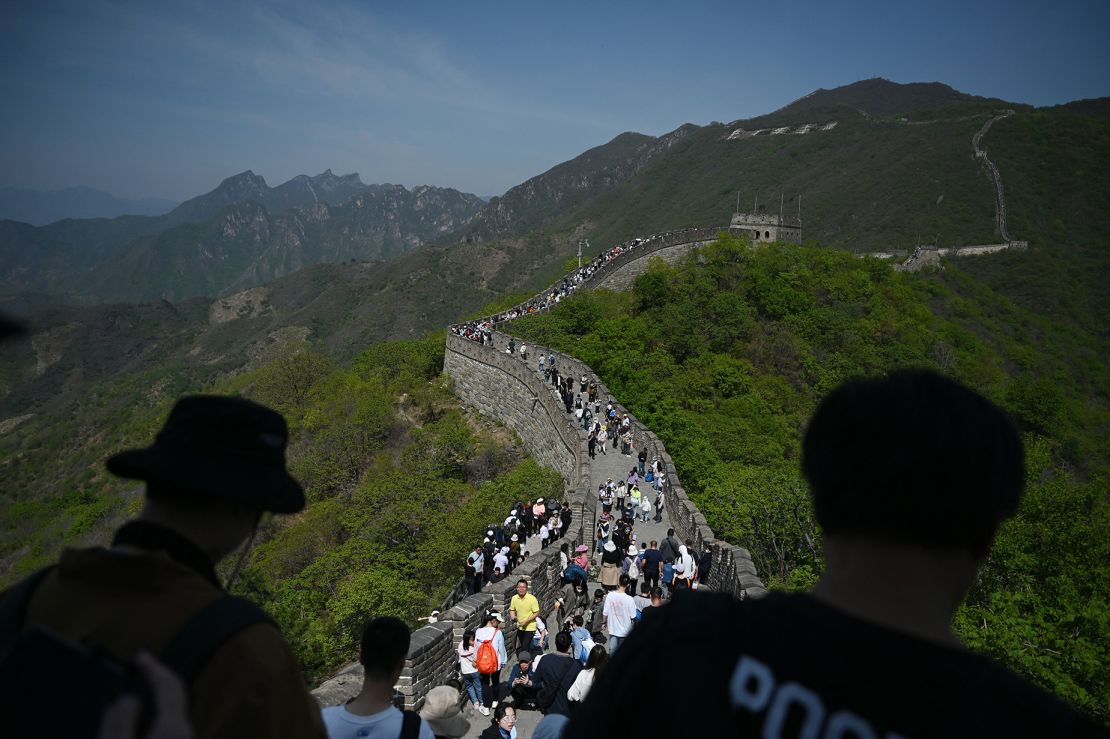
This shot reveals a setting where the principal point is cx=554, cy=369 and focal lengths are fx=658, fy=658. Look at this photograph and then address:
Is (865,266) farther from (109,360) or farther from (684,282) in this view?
(109,360)

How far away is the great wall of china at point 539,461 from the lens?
6.77m

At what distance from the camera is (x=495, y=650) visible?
6.56 meters

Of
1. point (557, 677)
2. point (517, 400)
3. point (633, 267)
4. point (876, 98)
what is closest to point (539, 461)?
point (517, 400)

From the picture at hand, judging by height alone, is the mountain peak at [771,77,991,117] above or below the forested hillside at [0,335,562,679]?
above

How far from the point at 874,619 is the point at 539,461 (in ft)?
65.6

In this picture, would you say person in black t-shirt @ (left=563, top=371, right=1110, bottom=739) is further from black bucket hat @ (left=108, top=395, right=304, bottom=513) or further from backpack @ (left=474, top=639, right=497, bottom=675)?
backpack @ (left=474, top=639, right=497, bottom=675)

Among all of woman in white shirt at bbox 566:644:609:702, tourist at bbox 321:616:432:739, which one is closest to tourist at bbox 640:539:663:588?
woman in white shirt at bbox 566:644:609:702

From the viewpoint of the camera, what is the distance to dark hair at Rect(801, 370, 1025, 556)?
128 centimetres

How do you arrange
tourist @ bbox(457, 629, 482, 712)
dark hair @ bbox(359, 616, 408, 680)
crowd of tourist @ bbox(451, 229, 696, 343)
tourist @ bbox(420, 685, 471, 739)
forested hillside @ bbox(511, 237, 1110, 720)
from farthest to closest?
1. crowd of tourist @ bbox(451, 229, 696, 343)
2. forested hillside @ bbox(511, 237, 1110, 720)
3. tourist @ bbox(457, 629, 482, 712)
4. tourist @ bbox(420, 685, 471, 739)
5. dark hair @ bbox(359, 616, 408, 680)

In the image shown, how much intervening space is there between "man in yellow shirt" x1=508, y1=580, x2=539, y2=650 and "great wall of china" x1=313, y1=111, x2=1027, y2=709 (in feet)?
1.50

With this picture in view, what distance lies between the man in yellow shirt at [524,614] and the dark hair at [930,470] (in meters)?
6.47

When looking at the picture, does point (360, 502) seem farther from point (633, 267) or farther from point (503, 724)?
point (633, 267)

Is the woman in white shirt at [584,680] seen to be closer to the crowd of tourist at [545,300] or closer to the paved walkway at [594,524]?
the paved walkway at [594,524]

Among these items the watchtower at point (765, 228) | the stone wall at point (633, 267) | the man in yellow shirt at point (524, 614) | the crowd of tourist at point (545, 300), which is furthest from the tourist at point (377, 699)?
the watchtower at point (765, 228)
